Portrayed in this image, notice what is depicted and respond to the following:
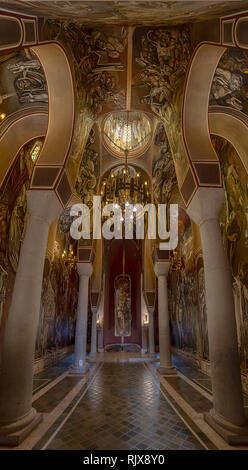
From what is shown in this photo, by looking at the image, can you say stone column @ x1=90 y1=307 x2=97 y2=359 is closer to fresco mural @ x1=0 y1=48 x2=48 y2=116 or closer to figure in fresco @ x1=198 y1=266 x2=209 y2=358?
figure in fresco @ x1=198 y1=266 x2=209 y2=358

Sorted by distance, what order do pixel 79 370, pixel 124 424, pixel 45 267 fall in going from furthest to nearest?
pixel 45 267 → pixel 79 370 → pixel 124 424

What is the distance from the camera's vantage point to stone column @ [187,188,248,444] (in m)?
3.98

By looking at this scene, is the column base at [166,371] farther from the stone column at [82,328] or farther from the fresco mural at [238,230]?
the fresco mural at [238,230]

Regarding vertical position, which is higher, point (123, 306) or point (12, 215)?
point (12, 215)

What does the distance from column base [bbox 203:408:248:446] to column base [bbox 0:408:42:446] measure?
3360mm

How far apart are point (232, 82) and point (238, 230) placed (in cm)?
413

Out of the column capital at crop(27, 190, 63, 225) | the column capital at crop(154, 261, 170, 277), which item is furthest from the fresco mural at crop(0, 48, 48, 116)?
the column capital at crop(154, 261, 170, 277)

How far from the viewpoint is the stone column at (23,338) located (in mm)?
3877

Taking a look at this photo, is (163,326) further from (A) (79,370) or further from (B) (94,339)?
(B) (94,339)

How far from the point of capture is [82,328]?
10.4 m

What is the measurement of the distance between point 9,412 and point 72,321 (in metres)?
14.2

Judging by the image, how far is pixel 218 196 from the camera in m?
5.25

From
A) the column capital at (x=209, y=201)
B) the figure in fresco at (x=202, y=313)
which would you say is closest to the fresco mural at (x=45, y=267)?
the column capital at (x=209, y=201)

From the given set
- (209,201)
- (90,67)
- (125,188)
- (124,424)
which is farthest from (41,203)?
(124,424)
